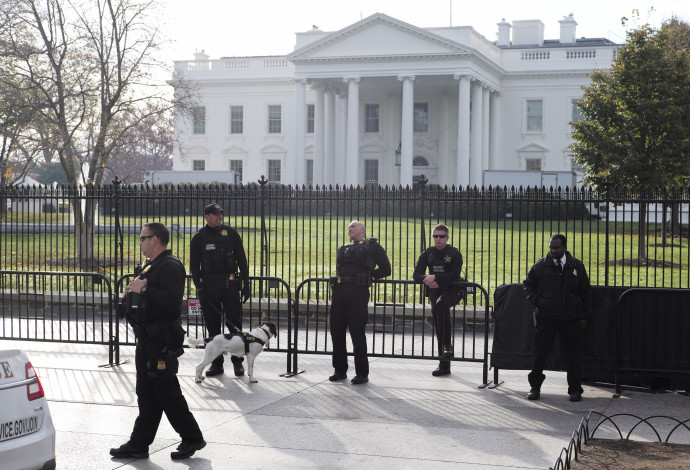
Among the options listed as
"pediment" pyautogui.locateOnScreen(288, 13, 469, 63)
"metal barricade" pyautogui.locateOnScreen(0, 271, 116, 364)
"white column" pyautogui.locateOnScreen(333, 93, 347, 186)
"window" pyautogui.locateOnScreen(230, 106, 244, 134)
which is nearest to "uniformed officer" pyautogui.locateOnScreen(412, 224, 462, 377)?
"metal barricade" pyautogui.locateOnScreen(0, 271, 116, 364)

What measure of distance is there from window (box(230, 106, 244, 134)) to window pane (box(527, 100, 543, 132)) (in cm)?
2064

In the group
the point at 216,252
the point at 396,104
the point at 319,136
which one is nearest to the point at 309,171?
the point at 319,136

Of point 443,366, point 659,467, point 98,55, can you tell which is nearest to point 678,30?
point 98,55

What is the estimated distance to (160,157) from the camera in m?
97.6

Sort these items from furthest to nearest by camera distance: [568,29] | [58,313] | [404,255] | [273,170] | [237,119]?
[568,29], [237,119], [273,170], [404,255], [58,313]

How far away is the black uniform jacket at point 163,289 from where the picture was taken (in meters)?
6.18

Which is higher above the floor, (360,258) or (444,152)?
(444,152)

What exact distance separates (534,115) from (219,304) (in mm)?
48981

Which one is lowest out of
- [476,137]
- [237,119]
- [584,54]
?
[476,137]

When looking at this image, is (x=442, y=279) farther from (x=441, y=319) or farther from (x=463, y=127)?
(x=463, y=127)

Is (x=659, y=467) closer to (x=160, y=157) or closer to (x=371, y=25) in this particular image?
(x=371, y=25)

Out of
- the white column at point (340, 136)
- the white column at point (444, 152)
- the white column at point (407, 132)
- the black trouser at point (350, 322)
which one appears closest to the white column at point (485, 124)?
the white column at point (444, 152)

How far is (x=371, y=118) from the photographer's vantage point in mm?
56625

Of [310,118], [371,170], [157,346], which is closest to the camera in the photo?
[157,346]
